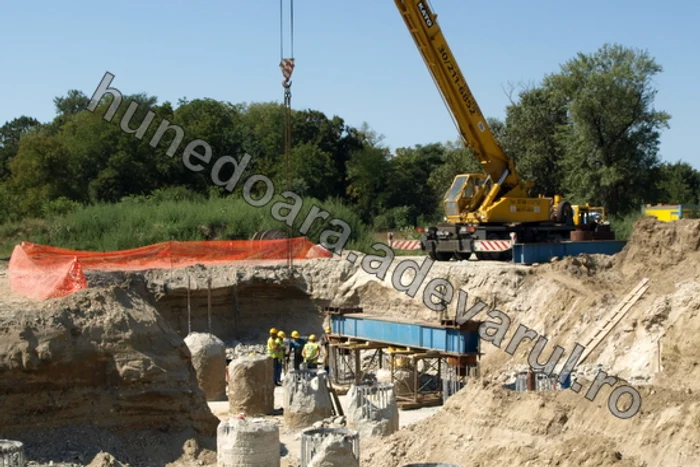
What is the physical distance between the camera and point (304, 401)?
15641mm

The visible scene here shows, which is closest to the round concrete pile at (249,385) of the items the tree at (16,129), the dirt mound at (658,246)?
the dirt mound at (658,246)

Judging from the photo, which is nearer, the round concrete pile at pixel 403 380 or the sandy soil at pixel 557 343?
the sandy soil at pixel 557 343

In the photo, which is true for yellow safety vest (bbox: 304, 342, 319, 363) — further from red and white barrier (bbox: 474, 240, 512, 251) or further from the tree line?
the tree line

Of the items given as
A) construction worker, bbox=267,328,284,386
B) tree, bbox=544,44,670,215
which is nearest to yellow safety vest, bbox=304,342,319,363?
construction worker, bbox=267,328,284,386

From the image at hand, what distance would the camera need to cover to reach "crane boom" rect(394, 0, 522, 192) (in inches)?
907

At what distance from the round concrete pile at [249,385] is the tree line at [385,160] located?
786 inches

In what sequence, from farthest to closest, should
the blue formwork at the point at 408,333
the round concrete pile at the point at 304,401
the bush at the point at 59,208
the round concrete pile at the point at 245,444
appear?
the bush at the point at 59,208 → the blue formwork at the point at 408,333 → the round concrete pile at the point at 304,401 → the round concrete pile at the point at 245,444

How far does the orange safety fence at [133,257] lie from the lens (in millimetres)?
19344

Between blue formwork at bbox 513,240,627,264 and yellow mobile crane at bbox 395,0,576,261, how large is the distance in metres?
0.57

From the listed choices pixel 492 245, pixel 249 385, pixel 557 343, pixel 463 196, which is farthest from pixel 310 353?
pixel 463 196

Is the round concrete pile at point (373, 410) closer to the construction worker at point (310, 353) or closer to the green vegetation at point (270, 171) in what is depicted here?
the construction worker at point (310, 353)

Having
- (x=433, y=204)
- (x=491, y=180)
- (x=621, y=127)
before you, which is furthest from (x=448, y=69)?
(x=433, y=204)

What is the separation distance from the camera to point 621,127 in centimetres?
3900

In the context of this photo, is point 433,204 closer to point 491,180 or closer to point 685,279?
point 491,180
